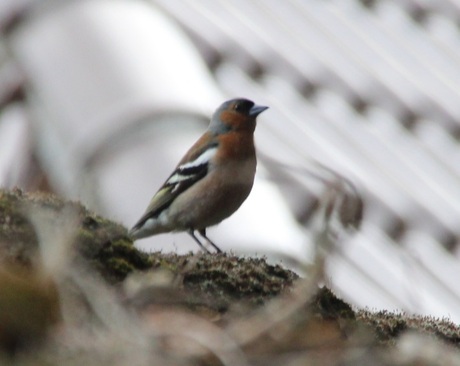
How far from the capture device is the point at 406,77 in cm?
765

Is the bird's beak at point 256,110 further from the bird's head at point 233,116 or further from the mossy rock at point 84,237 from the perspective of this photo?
the mossy rock at point 84,237

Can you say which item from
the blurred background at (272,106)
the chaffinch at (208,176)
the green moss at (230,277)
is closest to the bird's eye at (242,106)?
the chaffinch at (208,176)

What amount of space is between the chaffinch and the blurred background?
0.12 meters

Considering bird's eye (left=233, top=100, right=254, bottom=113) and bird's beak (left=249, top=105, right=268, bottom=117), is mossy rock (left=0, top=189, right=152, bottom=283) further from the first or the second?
bird's eye (left=233, top=100, right=254, bottom=113)

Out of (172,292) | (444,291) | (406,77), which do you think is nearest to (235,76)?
(406,77)

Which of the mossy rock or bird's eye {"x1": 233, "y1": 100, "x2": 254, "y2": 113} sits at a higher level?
the mossy rock

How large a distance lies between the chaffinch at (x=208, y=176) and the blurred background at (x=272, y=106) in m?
0.12

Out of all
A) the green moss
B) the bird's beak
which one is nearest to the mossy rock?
the green moss

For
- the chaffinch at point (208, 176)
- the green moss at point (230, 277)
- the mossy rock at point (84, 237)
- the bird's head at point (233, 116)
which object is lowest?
the chaffinch at point (208, 176)

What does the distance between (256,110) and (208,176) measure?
1.87 feet

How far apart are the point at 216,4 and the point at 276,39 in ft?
2.11

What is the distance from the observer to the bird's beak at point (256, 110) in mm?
6496

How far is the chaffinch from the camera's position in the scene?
5898 millimetres

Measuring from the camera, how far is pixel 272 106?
7.18 meters
